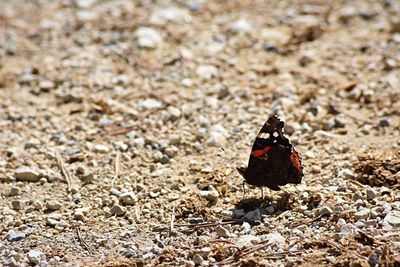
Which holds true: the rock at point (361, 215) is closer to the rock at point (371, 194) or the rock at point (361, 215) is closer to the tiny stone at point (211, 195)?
the rock at point (371, 194)

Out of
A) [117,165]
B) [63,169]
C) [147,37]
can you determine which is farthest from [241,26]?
[63,169]

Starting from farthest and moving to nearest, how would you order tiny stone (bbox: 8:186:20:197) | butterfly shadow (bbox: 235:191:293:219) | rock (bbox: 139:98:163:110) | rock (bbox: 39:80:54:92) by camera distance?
rock (bbox: 39:80:54:92), rock (bbox: 139:98:163:110), tiny stone (bbox: 8:186:20:197), butterfly shadow (bbox: 235:191:293:219)

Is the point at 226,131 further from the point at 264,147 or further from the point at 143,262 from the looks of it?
the point at 143,262

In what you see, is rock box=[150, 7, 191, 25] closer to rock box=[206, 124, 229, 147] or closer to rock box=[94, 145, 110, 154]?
rock box=[206, 124, 229, 147]

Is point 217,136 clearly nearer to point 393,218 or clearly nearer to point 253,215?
point 253,215

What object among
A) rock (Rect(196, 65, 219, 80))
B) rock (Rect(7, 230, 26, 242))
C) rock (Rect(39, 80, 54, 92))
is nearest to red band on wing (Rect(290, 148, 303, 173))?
rock (Rect(7, 230, 26, 242))

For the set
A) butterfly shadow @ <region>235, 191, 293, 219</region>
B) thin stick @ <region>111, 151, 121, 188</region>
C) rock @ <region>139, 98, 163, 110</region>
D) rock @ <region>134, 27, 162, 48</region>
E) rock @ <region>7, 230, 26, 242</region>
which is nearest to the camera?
rock @ <region>7, 230, 26, 242</region>
